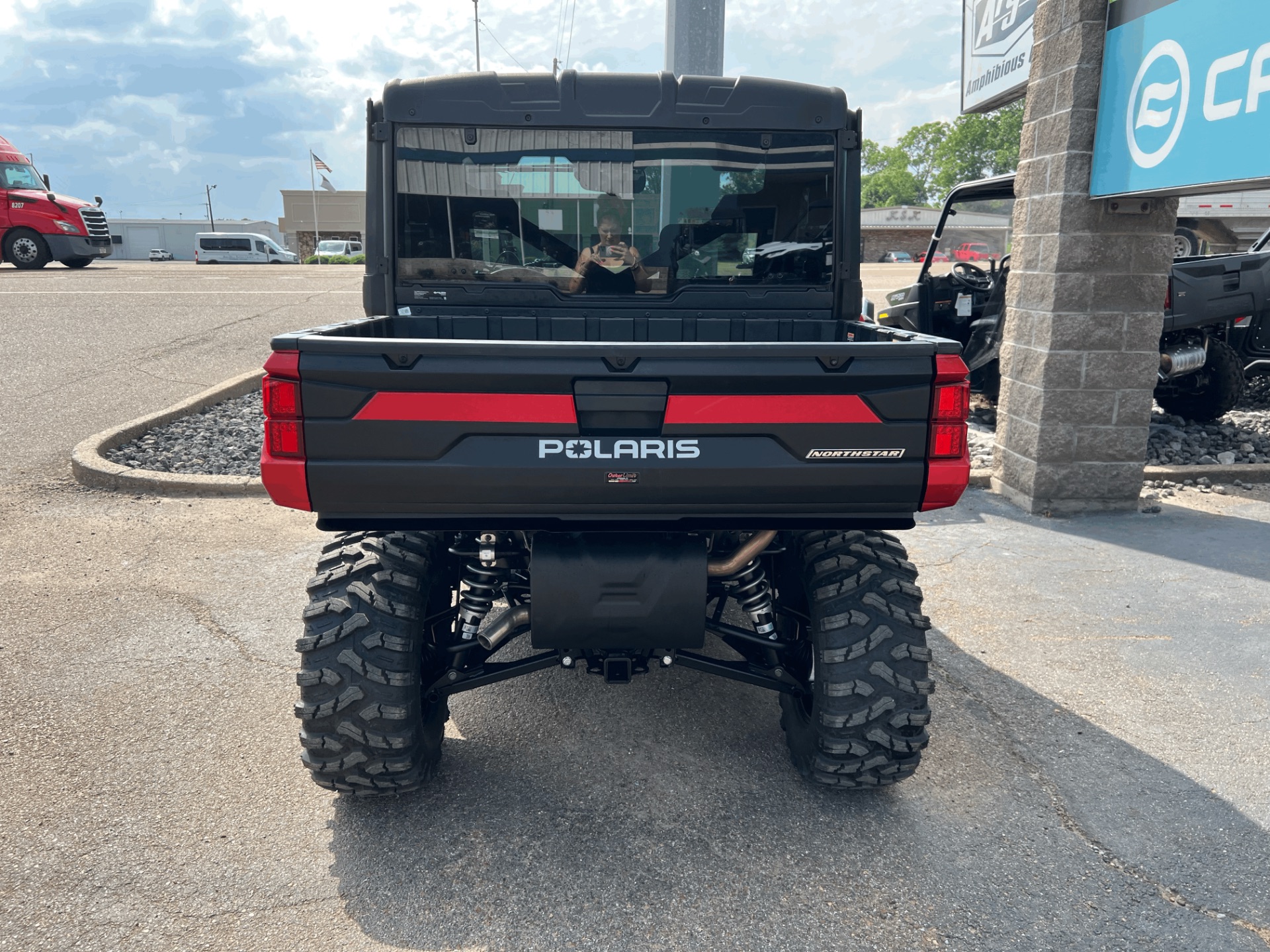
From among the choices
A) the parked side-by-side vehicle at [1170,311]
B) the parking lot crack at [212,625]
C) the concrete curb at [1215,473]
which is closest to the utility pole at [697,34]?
the parked side-by-side vehicle at [1170,311]

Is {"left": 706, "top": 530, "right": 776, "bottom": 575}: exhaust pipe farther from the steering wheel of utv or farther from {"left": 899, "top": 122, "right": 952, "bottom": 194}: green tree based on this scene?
{"left": 899, "top": 122, "right": 952, "bottom": 194}: green tree

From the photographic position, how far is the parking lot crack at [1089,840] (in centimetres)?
255

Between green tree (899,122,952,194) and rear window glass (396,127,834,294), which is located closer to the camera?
rear window glass (396,127,834,294)

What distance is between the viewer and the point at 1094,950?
2.42m

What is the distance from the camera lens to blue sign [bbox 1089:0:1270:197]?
463 centimetres

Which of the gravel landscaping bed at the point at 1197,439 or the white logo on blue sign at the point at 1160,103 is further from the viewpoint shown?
the gravel landscaping bed at the point at 1197,439

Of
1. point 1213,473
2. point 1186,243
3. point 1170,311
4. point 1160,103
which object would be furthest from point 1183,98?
point 1186,243

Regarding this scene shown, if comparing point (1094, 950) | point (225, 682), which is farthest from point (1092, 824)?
point (225, 682)

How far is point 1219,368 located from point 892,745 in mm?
7362

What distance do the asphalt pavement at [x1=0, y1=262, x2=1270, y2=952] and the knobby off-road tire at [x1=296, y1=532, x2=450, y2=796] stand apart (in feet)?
0.80

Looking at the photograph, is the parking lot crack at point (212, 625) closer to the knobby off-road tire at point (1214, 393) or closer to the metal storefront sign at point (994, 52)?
the metal storefront sign at point (994, 52)

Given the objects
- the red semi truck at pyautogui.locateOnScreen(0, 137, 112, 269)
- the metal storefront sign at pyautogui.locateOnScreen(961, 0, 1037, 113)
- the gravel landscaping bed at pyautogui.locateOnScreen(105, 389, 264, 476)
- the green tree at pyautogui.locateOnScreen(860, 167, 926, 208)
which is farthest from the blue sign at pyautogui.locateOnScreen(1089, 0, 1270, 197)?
the green tree at pyautogui.locateOnScreen(860, 167, 926, 208)

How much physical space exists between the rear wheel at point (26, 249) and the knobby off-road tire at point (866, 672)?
25755mm

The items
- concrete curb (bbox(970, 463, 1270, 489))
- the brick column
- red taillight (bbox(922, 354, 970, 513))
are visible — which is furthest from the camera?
concrete curb (bbox(970, 463, 1270, 489))
